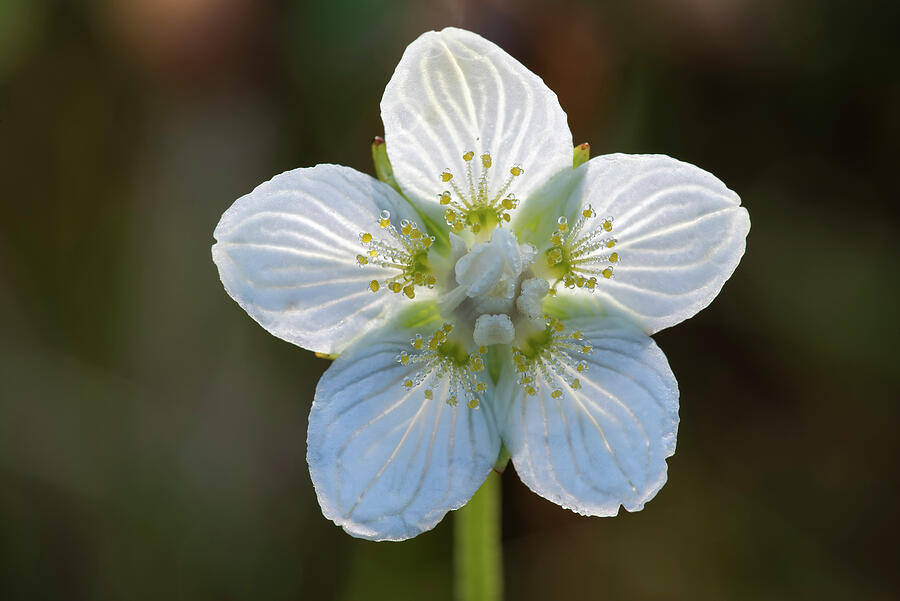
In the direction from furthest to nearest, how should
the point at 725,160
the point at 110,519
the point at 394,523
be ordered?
the point at 725,160
the point at 110,519
the point at 394,523

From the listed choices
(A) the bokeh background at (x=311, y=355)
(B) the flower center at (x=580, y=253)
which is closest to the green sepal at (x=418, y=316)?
(B) the flower center at (x=580, y=253)

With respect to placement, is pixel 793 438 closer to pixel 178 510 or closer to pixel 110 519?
pixel 178 510

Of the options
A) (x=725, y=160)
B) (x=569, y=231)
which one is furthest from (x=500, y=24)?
(x=569, y=231)

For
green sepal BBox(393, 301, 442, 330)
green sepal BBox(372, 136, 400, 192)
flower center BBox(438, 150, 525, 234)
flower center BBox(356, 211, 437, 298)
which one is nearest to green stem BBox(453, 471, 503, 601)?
green sepal BBox(393, 301, 442, 330)

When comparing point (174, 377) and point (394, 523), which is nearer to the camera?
point (394, 523)

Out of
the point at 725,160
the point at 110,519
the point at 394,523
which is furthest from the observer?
the point at 725,160

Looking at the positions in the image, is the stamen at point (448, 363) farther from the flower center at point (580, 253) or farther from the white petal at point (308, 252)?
the flower center at point (580, 253)

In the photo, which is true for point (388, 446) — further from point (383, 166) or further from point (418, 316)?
point (383, 166)

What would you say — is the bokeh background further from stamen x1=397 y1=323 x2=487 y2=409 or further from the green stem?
stamen x1=397 y1=323 x2=487 y2=409
